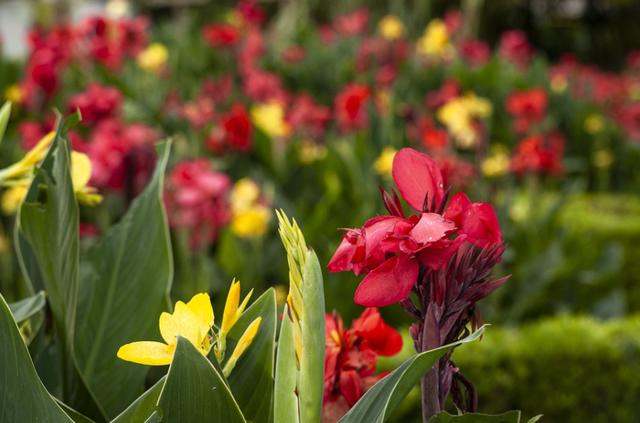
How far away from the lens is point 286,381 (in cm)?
71

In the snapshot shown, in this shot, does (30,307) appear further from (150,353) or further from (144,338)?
(150,353)

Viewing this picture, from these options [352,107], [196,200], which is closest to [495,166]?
[352,107]

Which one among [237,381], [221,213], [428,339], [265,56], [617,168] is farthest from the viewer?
[265,56]

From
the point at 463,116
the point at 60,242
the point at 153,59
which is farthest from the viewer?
the point at 153,59

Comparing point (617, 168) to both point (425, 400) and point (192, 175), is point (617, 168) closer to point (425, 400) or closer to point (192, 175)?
point (192, 175)

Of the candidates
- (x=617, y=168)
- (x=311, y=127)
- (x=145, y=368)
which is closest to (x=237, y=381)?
(x=145, y=368)

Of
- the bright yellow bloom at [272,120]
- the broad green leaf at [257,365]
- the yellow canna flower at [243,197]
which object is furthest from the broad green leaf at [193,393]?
the bright yellow bloom at [272,120]

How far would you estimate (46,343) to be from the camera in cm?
106

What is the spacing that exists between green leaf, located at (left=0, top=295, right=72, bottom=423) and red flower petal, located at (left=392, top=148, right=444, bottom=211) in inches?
11.9

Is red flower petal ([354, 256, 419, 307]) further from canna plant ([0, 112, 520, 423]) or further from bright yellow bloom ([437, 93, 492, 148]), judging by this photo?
bright yellow bloom ([437, 93, 492, 148])

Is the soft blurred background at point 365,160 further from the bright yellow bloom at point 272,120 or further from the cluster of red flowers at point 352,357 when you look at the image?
the cluster of red flowers at point 352,357

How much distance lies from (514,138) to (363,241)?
4843 mm

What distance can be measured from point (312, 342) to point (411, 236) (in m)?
0.10

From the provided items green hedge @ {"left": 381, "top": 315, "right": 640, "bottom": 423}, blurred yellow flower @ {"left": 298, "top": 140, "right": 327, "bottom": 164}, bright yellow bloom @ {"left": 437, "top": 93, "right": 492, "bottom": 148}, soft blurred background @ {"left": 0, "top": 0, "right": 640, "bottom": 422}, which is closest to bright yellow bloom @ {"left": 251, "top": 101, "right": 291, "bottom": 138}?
soft blurred background @ {"left": 0, "top": 0, "right": 640, "bottom": 422}
